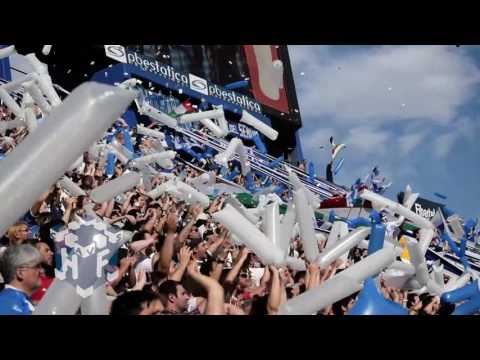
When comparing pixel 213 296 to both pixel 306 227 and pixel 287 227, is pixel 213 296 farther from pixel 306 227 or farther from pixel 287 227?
pixel 306 227

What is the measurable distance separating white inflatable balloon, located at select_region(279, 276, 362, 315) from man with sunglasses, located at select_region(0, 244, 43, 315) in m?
0.99

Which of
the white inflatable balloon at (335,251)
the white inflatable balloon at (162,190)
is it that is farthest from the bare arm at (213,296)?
the white inflatable balloon at (162,190)

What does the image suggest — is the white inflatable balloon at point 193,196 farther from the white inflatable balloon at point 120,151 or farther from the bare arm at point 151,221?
the white inflatable balloon at point 120,151

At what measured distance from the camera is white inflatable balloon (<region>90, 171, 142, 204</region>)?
4.45 m

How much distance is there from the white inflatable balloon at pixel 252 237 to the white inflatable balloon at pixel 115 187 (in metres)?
1.29

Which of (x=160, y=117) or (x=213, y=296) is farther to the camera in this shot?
(x=160, y=117)

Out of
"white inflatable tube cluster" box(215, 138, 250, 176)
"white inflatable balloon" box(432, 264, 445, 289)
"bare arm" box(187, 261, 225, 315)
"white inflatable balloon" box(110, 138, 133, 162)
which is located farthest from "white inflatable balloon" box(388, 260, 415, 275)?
"white inflatable tube cluster" box(215, 138, 250, 176)

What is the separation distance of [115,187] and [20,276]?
77.1 inches

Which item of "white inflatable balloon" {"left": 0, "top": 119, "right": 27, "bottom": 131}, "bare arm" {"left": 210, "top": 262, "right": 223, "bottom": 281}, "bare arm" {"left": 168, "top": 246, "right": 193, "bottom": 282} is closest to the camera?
"bare arm" {"left": 168, "top": 246, "right": 193, "bottom": 282}

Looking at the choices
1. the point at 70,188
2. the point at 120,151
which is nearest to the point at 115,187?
the point at 70,188

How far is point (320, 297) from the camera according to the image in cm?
259

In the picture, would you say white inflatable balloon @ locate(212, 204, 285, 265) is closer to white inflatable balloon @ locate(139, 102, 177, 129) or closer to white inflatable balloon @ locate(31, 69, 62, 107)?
white inflatable balloon @ locate(31, 69, 62, 107)

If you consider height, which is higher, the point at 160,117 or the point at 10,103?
the point at 160,117
